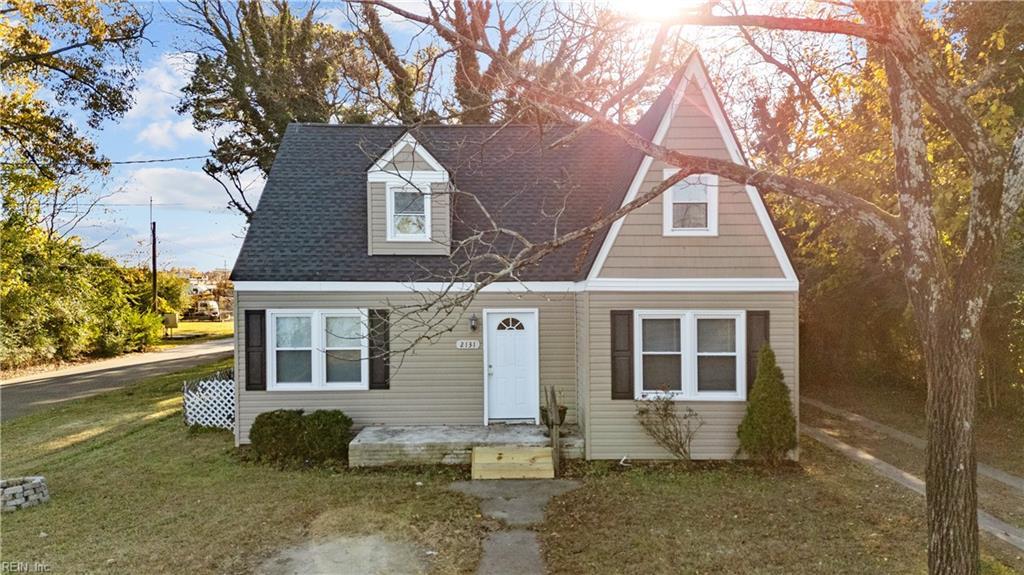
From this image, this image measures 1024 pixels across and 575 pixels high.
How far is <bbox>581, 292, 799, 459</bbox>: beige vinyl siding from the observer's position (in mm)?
9195

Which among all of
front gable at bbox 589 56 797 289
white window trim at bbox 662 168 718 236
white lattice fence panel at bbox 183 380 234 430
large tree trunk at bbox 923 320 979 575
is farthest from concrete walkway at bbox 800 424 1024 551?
white lattice fence panel at bbox 183 380 234 430

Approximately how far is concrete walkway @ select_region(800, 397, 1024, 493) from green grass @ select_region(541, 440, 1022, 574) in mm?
1193

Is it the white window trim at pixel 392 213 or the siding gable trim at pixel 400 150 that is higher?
the siding gable trim at pixel 400 150

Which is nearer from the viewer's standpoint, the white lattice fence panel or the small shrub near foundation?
the small shrub near foundation

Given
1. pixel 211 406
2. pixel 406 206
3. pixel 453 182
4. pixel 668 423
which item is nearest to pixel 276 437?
pixel 211 406

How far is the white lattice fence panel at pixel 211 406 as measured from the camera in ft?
38.6

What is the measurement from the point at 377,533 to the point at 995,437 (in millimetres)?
12080

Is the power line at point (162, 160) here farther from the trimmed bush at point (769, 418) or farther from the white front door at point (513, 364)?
the trimmed bush at point (769, 418)

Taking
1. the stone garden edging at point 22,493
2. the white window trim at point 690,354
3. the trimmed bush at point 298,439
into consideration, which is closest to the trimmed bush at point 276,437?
the trimmed bush at point 298,439

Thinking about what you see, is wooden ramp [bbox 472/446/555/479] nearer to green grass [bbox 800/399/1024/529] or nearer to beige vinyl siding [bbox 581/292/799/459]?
beige vinyl siding [bbox 581/292/799/459]

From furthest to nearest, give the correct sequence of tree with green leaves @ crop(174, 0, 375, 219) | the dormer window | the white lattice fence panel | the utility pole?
the utility pole → tree with green leaves @ crop(174, 0, 375, 219) → the white lattice fence panel → the dormer window

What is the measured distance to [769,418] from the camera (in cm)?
859

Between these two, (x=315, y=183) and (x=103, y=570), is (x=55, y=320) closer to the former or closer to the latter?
(x=315, y=183)

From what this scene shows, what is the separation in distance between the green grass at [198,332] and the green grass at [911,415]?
3216 centimetres
